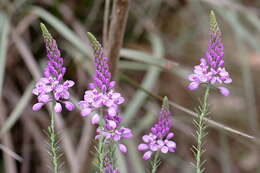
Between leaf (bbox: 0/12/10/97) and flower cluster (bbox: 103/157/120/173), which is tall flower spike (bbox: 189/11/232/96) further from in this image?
leaf (bbox: 0/12/10/97)

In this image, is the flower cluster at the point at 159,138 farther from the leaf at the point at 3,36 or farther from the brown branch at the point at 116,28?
the leaf at the point at 3,36

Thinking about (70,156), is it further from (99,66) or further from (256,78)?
(256,78)

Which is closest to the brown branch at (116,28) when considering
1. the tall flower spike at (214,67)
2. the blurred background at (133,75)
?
the blurred background at (133,75)

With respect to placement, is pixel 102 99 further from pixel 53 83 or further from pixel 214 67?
pixel 214 67

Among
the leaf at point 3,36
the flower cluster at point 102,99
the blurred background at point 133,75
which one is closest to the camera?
the flower cluster at point 102,99

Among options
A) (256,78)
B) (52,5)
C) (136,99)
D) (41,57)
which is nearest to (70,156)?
(136,99)

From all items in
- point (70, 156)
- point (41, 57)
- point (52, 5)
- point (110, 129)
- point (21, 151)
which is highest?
point (52, 5)
